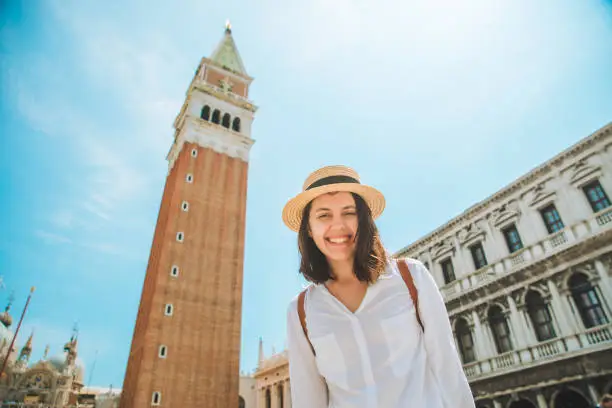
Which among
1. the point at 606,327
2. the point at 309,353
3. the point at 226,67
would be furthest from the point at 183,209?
the point at 309,353

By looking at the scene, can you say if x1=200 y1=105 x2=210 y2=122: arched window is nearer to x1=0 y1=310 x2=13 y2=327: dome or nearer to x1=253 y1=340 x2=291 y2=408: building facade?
x1=253 y1=340 x2=291 y2=408: building facade

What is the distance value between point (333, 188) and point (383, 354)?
96cm

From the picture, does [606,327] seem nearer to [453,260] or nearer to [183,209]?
[453,260]

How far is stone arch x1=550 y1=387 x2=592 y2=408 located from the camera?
1223 centimetres

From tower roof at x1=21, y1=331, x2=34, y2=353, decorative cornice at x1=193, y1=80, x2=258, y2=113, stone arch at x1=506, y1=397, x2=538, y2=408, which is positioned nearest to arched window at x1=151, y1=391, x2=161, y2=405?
stone arch at x1=506, y1=397, x2=538, y2=408

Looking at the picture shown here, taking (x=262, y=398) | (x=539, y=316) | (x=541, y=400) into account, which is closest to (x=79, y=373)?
(x=262, y=398)

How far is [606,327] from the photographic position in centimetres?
1213

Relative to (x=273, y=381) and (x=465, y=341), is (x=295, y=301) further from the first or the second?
(x=273, y=381)

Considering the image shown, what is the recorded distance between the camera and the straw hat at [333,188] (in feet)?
7.31

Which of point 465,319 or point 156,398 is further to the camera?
point 156,398

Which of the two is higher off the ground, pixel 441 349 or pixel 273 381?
pixel 273 381

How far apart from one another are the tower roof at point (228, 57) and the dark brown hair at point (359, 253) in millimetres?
39956

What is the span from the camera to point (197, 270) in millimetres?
26125

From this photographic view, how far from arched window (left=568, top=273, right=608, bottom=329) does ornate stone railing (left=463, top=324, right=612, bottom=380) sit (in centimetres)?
50
